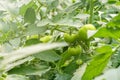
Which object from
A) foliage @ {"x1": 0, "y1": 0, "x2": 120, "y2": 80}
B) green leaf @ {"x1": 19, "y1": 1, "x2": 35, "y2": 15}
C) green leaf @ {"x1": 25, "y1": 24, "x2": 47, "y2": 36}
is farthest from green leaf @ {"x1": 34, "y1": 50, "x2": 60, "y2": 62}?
green leaf @ {"x1": 19, "y1": 1, "x2": 35, "y2": 15}

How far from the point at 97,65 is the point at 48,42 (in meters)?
0.18

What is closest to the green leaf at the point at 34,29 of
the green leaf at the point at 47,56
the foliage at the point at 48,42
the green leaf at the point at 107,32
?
the foliage at the point at 48,42

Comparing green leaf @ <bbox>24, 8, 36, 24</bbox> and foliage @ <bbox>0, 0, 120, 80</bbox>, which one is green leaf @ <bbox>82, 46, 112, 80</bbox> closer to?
foliage @ <bbox>0, 0, 120, 80</bbox>

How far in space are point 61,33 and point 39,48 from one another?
223 mm

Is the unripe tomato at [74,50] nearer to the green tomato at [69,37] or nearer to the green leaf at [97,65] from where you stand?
the green tomato at [69,37]

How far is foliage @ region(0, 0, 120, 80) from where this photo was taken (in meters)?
0.82

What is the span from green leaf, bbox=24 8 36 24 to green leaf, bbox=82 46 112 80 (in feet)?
0.95

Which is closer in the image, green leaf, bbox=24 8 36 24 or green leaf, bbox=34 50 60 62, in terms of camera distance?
green leaf, bbox=34 50 60 62

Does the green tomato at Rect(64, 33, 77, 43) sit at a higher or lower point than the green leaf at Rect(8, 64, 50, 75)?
higher

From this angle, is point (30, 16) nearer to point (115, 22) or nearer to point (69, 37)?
point (69, 37)

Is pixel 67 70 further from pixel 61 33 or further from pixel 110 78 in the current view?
pixel 110 78

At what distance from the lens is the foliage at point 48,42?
0.82 metres

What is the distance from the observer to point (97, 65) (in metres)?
0.73

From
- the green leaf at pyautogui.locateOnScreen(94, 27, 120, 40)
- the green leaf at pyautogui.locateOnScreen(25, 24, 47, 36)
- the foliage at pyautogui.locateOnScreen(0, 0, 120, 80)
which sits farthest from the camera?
the green leaf at pyautogui.locateOnScreen(25, 24, 47, 36)
